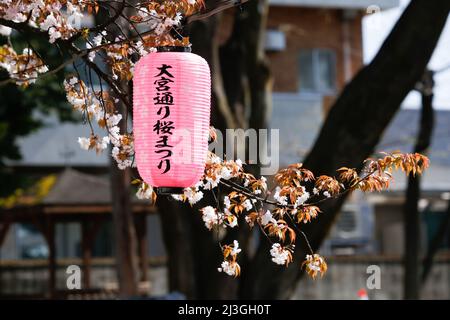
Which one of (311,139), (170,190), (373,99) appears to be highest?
(311,139)

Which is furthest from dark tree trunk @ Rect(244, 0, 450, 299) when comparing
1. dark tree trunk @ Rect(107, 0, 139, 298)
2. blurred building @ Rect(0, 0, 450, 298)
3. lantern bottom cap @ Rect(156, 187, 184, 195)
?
blurred building @ Rect(0, 0, 450, 298)

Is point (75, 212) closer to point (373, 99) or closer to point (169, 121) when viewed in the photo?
point (373, 99)

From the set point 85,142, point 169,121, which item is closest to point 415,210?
point 85,142

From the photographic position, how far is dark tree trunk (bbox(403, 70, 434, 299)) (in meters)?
16.6

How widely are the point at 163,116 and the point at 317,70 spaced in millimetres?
24636

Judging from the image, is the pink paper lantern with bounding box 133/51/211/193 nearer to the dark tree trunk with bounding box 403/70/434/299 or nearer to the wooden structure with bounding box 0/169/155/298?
the dark tree trunk with bounding box 403/70/434/299

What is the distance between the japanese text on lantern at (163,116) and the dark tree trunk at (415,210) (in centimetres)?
953

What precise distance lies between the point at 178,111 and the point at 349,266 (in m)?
15.1

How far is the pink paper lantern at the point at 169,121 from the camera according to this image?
24.0 feet

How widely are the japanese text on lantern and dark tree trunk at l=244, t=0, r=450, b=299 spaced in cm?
447

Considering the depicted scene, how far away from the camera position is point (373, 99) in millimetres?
11641

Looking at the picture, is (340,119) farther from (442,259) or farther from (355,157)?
(442,259)

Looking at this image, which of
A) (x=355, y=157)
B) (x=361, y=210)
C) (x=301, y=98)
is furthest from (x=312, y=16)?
(x=355, y=157)

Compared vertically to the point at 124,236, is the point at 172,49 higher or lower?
higher
